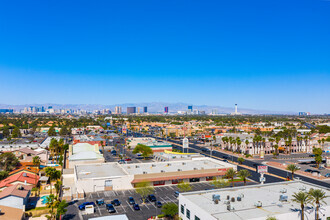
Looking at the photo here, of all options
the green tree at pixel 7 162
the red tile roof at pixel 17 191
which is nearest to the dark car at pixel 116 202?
the red tile roof at pixel 17 191

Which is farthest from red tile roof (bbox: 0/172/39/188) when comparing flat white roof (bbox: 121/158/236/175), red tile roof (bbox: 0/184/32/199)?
flat white roof (bbox: 121/158/236/175)

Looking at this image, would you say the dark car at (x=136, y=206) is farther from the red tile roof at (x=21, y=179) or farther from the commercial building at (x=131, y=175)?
the red tile roof at (x=21, y=179)

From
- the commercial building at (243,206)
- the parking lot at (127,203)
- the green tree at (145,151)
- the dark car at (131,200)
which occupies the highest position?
the commercial building at (243,206)

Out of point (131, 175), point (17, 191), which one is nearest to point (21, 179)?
point (17, 191)

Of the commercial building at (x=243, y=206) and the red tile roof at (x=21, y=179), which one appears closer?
the commercial building at (x=243, y=206)

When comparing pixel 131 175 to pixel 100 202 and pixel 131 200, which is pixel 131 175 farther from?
pixel 100 202

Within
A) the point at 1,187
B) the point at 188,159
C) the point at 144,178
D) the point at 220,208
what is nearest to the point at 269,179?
the point at 188,159

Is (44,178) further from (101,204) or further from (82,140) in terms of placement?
(82,140)
